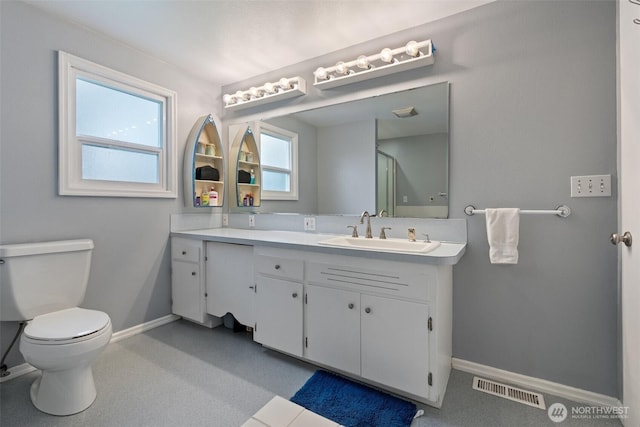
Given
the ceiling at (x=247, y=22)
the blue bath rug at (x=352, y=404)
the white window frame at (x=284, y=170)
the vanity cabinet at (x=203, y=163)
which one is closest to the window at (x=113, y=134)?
the vanity cabinet at (x=203, y=163)

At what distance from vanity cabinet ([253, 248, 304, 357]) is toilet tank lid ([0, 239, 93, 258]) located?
1101 mm

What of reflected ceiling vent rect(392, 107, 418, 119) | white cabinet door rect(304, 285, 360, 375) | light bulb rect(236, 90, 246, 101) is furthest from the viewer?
light bulb rect(236, 90, 246, 101)

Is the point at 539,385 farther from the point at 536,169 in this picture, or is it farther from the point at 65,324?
the point at 65,324

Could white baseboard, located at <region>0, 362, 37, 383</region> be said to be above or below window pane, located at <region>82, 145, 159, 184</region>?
below

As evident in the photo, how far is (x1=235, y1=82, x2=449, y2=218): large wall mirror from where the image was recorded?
1.93m

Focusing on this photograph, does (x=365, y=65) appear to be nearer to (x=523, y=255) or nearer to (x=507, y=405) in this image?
(x=523, y=255)

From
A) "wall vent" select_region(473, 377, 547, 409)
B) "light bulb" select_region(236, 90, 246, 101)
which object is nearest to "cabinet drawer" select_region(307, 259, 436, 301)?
"wall vent" select_region(473, 377, 547, 409)

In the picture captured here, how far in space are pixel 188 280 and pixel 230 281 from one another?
0.49 metres

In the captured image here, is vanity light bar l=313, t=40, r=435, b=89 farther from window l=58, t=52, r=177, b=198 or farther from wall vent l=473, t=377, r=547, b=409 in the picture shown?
wall vent l=473, t=377, r=547, b=409

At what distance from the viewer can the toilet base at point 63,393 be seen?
1488mm

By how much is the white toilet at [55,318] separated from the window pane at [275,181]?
1373 mm

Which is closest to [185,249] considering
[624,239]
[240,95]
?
[240,95]

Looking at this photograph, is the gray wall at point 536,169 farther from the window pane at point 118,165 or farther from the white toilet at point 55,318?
the window pane at point 118,165

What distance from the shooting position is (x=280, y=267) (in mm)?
1896
